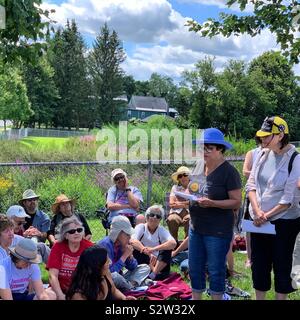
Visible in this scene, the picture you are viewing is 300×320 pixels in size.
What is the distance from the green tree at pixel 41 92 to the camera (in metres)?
59.9

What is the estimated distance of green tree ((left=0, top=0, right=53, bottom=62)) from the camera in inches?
177

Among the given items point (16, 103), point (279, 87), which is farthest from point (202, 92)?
point (16, 103)

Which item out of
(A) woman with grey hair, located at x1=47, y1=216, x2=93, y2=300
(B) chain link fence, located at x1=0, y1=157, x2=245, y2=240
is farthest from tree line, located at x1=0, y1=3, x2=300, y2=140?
(A) woman with grey hair, located at x1=47, y1=216, x2=93, y2=300

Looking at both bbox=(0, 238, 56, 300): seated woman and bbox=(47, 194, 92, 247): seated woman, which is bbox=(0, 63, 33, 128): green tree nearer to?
bbox=(47, 194, 92, 247): seated woman

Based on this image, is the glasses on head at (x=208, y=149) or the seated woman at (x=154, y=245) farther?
the seated woman at (x=154, y=245)

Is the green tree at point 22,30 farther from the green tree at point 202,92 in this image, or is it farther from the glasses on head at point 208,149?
the green tree at point 202,92

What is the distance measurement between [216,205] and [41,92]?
60514mm

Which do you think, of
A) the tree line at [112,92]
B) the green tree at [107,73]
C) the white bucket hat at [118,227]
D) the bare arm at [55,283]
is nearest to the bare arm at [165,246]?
the white bucket hat at [118,227]

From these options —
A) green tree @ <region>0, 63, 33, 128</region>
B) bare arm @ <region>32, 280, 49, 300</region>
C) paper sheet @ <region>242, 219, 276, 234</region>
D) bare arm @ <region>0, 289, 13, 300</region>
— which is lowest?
bare arm @ <region>32, 280, 49, 300</region>

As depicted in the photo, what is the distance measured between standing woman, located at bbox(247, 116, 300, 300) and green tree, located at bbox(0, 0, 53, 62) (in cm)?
253

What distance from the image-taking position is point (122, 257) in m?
4.94

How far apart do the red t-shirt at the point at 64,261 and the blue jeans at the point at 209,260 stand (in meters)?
1.02

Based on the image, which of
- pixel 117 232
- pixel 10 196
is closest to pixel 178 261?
pixel 117 232
